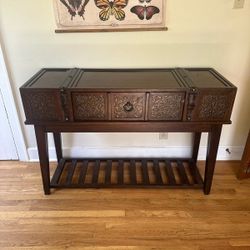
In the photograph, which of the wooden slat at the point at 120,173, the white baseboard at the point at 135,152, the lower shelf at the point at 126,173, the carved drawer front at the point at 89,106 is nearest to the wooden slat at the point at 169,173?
the lower shelf at the point at 126,173

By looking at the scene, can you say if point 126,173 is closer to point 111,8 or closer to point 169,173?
point 169,173

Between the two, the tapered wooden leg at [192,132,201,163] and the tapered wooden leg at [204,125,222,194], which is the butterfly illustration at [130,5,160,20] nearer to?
the tapered wooden leg at [204,125,222,194]

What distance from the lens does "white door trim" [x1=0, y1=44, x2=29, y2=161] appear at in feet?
5.95

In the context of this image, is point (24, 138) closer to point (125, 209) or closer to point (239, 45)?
point (125, 209)

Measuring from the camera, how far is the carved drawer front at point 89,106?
144 cm

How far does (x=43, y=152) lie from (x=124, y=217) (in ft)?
2.46

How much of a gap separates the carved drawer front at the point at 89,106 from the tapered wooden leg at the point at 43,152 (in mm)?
280

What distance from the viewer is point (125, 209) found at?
5.66 ft

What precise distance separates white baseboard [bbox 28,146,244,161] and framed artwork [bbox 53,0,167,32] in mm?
1054

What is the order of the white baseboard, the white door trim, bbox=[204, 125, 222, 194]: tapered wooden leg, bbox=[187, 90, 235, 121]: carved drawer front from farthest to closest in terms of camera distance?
the white baseboard
the white door trim
bbox=[204, 125, 222, 194]: tapered wooden leg
bbox=[187, 90, 235, 121]: carved drawer front

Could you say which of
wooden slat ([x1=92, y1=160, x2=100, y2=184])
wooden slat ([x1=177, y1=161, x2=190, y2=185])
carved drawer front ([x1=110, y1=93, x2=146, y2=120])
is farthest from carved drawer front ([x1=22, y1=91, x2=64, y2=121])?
wooden slat ([x1=177, y1=161, x2=190, y2=185])

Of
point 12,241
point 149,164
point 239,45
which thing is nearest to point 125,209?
point 149,164

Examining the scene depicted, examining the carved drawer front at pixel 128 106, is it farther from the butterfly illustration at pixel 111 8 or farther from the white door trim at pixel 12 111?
the white door trim at pixel 12 111

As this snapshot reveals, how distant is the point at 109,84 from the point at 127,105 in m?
0.19
